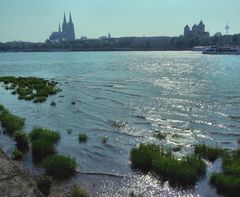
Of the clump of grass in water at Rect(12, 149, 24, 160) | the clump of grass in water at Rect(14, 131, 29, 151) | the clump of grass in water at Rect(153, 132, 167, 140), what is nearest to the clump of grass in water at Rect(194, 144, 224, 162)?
the clump of grass in water at Rect(153, 132, 167, 140)

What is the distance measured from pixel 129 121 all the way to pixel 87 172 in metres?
14.1

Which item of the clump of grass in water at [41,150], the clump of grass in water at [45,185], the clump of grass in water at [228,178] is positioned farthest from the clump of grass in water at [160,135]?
the clump of grass in water at [45,185]

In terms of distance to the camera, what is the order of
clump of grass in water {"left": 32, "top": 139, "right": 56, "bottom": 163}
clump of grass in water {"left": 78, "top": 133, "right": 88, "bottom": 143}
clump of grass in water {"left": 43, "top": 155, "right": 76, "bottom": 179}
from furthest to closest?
clump of grass in water {"left": 78, "top": 133, "right": 88, "bottom": 143} → clump of grass in water {"left": 32, "top": 139, "right": 56, "bottom": 163} → clump of grass in water {"left": 43, "top": 155, "right": 76, "bottom": 179}

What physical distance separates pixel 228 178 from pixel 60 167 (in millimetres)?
8282

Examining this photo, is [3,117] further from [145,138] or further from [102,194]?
[102,194]

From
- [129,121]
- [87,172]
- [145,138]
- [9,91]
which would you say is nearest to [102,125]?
[129,121]

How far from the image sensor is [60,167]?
19.3 m

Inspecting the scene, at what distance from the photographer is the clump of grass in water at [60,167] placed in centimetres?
1911

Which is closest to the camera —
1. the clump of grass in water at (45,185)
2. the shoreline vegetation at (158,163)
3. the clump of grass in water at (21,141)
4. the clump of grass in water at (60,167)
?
the clump of grass in water at (45,185)

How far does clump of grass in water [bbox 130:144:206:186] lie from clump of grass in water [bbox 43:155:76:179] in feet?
11.7

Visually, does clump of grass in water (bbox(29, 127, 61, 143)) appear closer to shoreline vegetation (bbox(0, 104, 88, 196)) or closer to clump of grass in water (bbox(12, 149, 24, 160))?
shoreline vegetation (bbox(0, 104, 88, 196))

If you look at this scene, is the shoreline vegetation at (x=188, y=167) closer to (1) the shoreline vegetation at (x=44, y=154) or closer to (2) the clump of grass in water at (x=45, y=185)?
(1) the shoreline vegetation at (x=44, y=154)

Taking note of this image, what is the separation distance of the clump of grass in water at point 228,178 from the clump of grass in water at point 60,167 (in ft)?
23.3

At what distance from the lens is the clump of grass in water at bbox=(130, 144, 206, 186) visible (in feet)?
59.8
